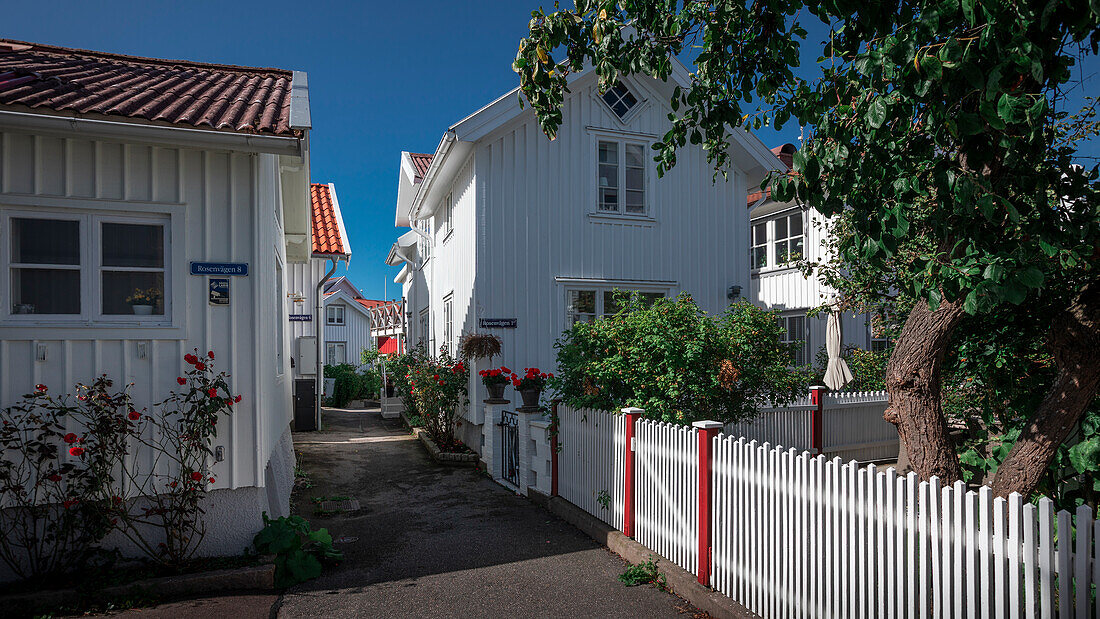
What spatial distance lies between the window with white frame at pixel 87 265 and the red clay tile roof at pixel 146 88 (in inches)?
36.0

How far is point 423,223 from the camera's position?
19.6m

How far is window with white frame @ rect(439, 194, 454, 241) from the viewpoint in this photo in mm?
14266

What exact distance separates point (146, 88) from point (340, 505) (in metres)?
5.23

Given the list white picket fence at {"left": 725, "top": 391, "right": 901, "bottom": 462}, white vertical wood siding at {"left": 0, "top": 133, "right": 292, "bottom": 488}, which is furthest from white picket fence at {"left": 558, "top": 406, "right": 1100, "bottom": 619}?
white picket fence at {"left": 725, "top": 391, "right": 901, "bottom": 462}

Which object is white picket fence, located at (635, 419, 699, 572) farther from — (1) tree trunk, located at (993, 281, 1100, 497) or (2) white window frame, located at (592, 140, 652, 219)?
(2) white window frame, located at (592, 140, 652, 219)

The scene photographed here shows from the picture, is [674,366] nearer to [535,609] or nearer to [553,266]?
[535,609]

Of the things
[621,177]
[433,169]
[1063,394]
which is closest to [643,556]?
[1063,394]

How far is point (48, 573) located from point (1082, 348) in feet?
26.3

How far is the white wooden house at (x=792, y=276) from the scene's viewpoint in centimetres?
1625

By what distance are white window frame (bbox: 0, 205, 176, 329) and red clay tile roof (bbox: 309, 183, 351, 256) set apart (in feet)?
30.6

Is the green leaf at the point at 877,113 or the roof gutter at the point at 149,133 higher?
the roof gutter at the point at 149,133

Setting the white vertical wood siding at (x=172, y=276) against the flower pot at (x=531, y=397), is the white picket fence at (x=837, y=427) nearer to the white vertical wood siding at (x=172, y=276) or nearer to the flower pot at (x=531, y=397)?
the flower pot at (x=531, y=397)

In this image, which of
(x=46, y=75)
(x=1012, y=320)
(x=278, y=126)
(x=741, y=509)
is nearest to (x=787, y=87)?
(x=1012, y=320)

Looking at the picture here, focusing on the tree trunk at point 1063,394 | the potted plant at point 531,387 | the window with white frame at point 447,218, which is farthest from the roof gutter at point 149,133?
the window with white frame at point 447,218
